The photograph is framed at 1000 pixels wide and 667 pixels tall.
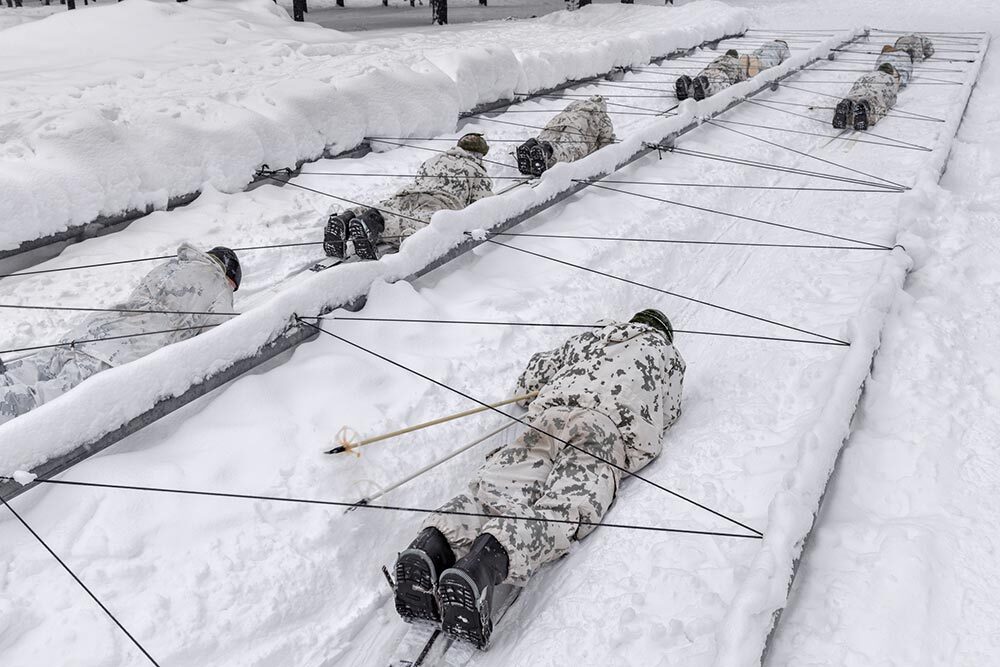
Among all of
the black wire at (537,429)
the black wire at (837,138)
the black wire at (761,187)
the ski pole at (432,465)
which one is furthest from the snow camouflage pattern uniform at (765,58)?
the ski pole at (432,465)

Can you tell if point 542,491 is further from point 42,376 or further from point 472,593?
point 42,376

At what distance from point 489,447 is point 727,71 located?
27.7 feet

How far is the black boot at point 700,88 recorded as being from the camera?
Result: 31.7 feet

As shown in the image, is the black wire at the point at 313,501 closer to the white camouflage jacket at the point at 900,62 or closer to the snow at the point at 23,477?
the snow at the point at 23,477

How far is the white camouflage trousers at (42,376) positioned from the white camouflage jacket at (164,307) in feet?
0.21

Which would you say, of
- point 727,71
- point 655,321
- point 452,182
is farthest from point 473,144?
point 727,71

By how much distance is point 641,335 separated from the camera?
129 inches

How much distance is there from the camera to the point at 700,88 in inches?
381

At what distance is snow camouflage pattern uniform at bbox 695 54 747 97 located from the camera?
9.73 m

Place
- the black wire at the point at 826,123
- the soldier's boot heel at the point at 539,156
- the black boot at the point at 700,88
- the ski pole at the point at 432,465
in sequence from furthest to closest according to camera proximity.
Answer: the black boot at the point at 700,88 < the black wire at the point at 826,123 < the soldier's boot heel at the point at 539,156 < the ski pole at the point at 432,465

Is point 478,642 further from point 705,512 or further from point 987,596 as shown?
point 987,596

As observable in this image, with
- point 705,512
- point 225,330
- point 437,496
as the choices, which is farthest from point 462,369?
point 705,512

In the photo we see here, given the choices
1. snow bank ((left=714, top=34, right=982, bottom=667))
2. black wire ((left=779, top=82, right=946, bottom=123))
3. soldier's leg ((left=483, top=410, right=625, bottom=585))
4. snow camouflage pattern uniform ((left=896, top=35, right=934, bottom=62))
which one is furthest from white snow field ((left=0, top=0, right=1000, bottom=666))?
snow camouflage pattern uniform ((left=896, top=35, right=934, bottom=62))

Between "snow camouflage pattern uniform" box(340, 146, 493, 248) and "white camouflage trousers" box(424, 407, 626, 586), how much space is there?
2428mm
